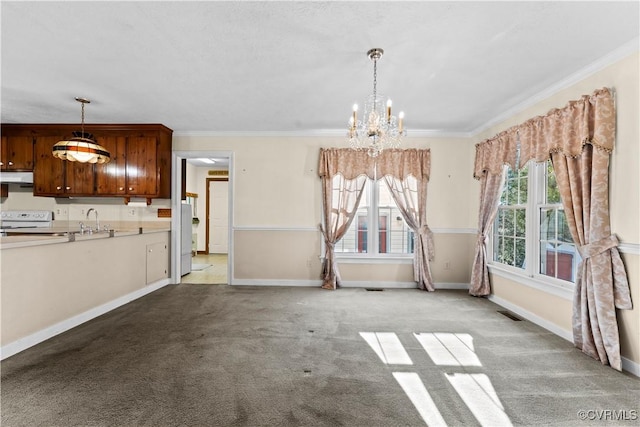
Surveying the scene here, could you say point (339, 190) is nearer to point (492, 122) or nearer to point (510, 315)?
point (492, 122)

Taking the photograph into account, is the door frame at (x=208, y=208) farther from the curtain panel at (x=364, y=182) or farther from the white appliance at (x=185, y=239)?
the curtain panel at (x=364, y=182)

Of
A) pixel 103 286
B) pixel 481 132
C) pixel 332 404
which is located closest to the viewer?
pixel 332 404

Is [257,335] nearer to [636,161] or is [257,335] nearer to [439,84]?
[439,84]

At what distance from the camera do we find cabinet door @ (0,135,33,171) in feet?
16.5

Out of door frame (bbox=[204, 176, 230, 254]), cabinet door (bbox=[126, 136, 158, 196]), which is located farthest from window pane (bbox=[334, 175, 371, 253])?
door frame (bbox=[204, 176, 230, 254])

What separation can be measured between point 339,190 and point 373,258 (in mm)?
1279

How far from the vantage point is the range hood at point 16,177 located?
16.0 feet

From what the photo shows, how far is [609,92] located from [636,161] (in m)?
0.66

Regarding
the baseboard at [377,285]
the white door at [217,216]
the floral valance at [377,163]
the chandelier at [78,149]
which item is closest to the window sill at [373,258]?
the baseboard at [377,285]

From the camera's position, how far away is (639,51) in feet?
8.00

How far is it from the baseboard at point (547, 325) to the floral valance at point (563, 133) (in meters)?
1.75

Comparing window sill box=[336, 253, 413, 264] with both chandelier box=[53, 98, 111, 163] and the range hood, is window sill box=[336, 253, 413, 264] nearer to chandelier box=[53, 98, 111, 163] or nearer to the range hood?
chandelier box=[53, 98, 111, 163]

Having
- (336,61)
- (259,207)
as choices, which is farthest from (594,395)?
(259,207)

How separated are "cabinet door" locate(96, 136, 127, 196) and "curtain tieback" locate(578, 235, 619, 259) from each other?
605cm
